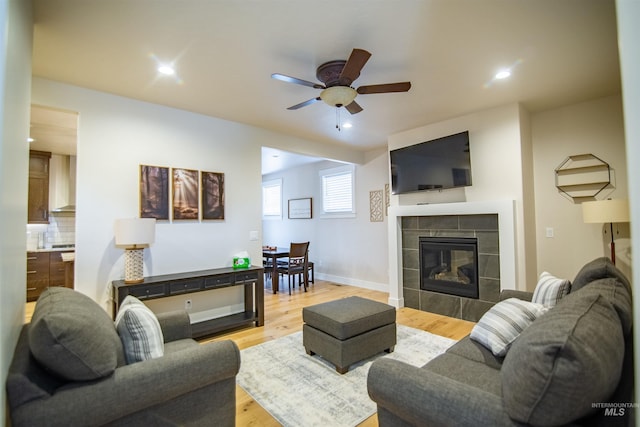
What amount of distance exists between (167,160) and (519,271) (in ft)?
13.9

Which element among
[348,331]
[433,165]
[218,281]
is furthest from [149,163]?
[433,165]

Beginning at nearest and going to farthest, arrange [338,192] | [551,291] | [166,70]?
[551,291], [166,70], [338,192]

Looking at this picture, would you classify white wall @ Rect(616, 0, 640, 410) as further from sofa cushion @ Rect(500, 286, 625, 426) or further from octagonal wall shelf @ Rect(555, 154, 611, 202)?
octagonal wall shelf @ Rect(555, 154, 611, 202)

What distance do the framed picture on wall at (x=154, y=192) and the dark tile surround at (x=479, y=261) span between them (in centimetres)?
327

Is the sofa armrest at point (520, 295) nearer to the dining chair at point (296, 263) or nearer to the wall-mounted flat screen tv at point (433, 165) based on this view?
the wall-mounted flat screen tv at point (433, 165)

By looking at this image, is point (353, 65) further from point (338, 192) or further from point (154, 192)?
point (338, 192)

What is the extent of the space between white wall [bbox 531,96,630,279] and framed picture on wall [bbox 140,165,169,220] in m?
4.57

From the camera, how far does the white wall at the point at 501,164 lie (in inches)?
135

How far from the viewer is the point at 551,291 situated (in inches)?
77.1

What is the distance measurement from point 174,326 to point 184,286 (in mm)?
1048

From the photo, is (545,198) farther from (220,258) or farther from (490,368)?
(220,258)

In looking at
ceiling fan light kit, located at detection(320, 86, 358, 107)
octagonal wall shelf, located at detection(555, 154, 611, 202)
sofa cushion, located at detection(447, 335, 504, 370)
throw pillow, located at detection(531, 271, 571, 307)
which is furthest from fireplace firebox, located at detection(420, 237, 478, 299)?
ceiling fan light kit, located at detection(320, 86, 358, 107)

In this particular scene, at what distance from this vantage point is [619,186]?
3291 millimetres

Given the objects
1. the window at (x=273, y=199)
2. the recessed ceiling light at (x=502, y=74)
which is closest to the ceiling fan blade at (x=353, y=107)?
the recessed ceiling light at (x=502, y=74)
